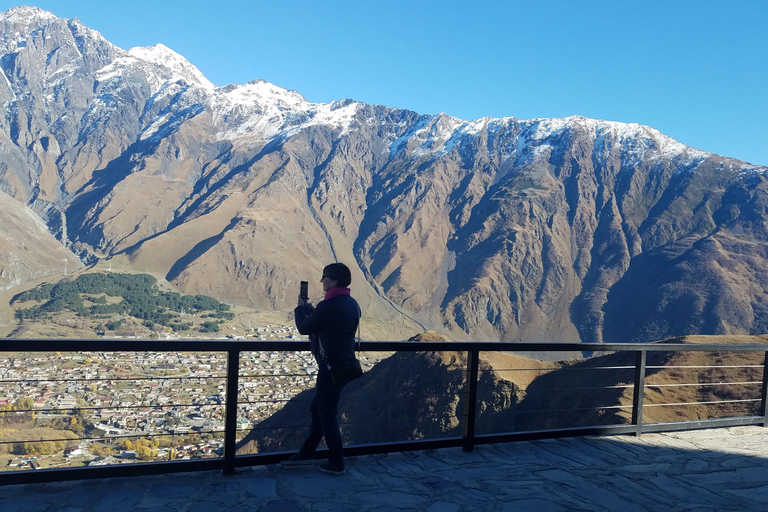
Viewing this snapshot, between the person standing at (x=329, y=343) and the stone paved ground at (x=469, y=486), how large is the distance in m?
0.19

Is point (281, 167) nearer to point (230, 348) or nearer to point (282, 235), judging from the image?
point (282, 235)

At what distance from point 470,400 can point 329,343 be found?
1.83 m

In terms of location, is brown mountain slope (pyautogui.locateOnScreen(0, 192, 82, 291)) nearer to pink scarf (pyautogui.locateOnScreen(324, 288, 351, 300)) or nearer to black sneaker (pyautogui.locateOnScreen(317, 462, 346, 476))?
black sneaker (pyautogui.locateOnScreen(317, 462, 346, 476))

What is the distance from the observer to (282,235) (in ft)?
492

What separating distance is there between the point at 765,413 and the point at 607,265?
15707 centimetres

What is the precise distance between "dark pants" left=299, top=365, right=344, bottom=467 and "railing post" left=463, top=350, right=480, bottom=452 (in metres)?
1.45

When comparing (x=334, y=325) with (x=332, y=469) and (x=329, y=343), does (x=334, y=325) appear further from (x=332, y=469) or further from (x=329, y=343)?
(x=332, y=469)

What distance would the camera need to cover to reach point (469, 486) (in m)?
4.78

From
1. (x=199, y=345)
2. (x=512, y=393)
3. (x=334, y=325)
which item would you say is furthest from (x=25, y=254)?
(x=334, y=325)

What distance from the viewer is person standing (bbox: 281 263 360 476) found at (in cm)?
453

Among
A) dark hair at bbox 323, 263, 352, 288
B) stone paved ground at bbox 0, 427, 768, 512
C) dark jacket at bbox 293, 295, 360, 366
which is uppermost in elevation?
dark hair at bbox 323, 263, 352, 288

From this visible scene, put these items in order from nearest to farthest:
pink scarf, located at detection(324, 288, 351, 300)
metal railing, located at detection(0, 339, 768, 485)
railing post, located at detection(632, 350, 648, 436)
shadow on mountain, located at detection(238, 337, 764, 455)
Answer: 1. metal railing, located at detection(0, 339, 768, 485)
2. pink scarf, located at detection(324, 288, 351, 300)
3. railing post, located at detection(632, 350, 648, 436)
4. shadow on mountain, located at detection(238, 337, 764, 455)

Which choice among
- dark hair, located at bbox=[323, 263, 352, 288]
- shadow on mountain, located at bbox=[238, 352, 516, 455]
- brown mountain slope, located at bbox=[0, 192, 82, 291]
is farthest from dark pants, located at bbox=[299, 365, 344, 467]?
brown mountain slope, located at bbox=[0, 192, 82, 291]

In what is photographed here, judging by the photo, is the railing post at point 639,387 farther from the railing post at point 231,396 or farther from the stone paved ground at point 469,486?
the railing post at point 231,396
